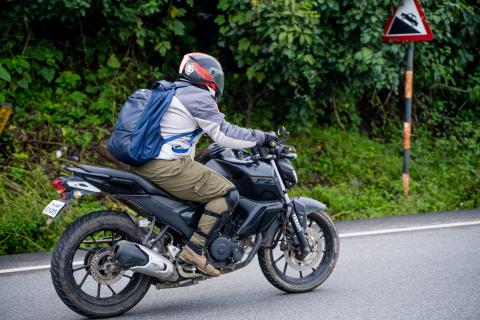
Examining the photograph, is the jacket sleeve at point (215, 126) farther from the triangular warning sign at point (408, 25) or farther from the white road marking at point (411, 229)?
the triangular warning sign at point (408, 25)

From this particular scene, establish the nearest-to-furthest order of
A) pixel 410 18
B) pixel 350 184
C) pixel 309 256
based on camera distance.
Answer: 1. pixel 309 256
2. pixel 410 18
3. pixel 350 184

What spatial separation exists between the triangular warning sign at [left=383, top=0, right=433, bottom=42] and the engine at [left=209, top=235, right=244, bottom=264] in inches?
222

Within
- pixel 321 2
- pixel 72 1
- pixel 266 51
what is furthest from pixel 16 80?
pixel 321 2

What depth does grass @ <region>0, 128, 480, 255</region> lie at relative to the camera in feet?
28.0

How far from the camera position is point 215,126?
5789 millimetres

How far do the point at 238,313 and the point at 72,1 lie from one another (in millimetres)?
5590

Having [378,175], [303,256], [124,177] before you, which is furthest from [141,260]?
[378,175]

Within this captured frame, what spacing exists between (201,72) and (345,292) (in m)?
2.18

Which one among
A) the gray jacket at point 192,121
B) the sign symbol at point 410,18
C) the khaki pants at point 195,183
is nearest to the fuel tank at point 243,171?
the khaki pants at point 195,183

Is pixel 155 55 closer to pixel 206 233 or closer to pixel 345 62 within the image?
pixel 345 62

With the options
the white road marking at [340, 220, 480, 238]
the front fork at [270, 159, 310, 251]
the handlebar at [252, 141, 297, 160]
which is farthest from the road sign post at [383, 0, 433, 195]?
the handlebar at [252, 141, 297, 160]

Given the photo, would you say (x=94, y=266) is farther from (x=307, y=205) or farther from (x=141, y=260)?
(x=307, y=205)

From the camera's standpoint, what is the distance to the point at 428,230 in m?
8.84

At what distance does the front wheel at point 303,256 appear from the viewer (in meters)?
6.34
